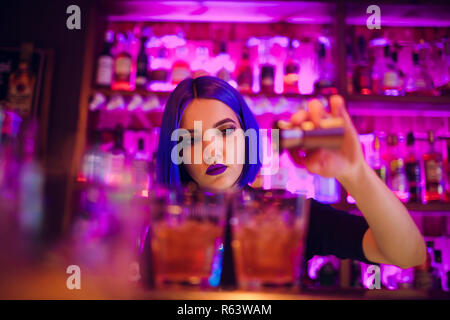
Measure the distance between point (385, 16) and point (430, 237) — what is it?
118 cm

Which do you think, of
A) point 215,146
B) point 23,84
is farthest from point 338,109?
point 23,84

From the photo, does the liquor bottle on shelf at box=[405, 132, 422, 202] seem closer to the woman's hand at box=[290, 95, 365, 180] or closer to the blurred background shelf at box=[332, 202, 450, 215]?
the blurred background shelf at box=[332, 202, 450, 215]

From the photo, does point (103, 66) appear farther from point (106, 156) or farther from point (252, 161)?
point (252, 161)

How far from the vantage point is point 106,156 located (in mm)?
1794

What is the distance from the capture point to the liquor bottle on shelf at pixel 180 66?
1.78m

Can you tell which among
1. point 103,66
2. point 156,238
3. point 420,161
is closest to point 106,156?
point 103,66

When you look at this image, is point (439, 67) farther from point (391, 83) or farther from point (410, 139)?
point (410, 139)

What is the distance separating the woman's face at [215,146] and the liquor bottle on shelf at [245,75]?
657mm

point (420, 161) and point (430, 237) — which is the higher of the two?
point (420, 161)

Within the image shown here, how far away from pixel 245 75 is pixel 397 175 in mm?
878

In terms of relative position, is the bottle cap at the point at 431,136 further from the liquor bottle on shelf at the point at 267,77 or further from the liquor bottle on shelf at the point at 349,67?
the liquor bottle on shelf at the point at 267,77

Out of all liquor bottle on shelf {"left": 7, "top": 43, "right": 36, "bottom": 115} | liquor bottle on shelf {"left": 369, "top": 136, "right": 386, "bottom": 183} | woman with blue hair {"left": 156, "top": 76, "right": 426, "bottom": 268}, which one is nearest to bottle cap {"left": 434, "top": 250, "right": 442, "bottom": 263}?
liquor bottle on shelf {"left": 369, "top": 136, "right": 386, "bottom": 183}

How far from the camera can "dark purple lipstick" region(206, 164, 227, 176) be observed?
3.57ft

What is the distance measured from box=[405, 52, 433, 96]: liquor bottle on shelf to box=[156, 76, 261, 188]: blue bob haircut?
1043mm
